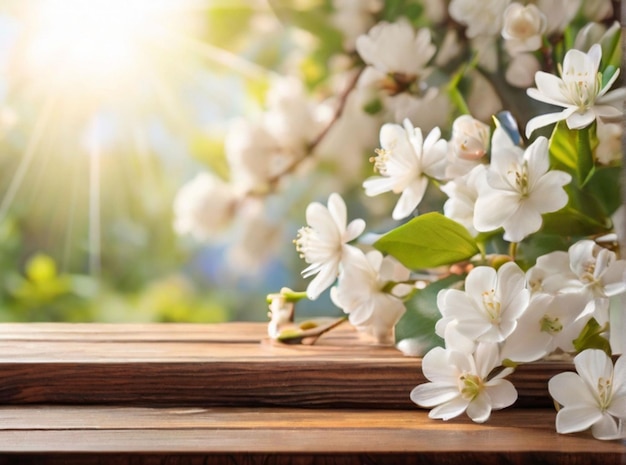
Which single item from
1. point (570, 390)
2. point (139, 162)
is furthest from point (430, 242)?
point (139, 162)

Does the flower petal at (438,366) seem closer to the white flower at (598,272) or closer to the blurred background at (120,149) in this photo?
the white flower at (598,272)

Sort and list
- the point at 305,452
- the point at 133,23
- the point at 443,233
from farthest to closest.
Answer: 1. the point at 133,23
2. the point at 443,233
3. the point at 305,452

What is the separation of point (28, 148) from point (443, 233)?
106 centimetres

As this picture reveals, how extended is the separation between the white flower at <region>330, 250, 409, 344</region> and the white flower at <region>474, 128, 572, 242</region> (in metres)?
0.12

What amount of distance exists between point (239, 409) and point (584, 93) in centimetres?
32

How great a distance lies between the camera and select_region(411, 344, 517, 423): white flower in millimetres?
490

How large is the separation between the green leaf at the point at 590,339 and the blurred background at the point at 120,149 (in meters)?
0.85

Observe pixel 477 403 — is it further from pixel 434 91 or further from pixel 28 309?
pixel 28 309

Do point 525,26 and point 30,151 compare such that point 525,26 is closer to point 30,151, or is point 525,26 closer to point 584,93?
point 584,93

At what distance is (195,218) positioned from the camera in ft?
3.61

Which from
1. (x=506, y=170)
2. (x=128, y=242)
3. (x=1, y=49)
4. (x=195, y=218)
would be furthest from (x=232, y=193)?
(x=506, y=170)

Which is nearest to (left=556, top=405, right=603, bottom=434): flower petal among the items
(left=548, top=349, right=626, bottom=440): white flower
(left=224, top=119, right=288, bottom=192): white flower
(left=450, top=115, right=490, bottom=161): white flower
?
(left=548, top=349, right=626, bottom=440): white flower

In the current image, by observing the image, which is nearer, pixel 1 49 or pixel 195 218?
pixel 195 218

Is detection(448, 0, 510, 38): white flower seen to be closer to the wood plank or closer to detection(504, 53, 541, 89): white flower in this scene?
detection(504, 53, 541, 89): white flower
